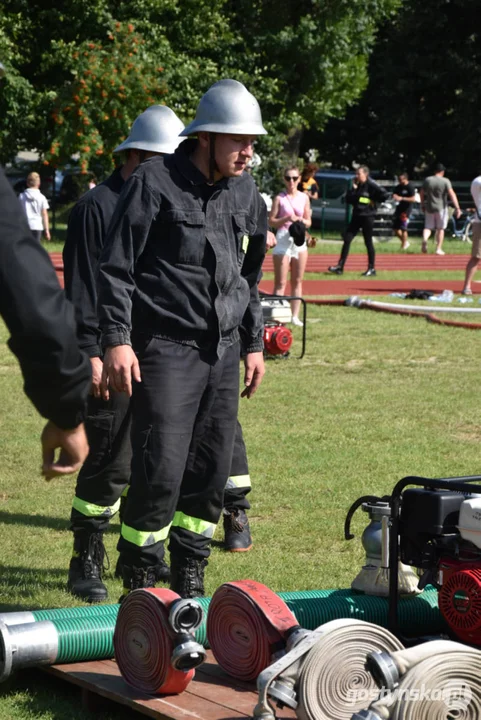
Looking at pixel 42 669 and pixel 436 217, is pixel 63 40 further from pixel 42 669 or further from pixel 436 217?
pixel 42 669

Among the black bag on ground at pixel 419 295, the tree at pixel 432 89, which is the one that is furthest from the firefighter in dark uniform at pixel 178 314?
the tree at pixel 432 89

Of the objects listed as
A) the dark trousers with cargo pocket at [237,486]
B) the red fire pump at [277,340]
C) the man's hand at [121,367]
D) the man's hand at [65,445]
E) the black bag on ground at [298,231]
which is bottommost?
the red fire pump at [277,340]

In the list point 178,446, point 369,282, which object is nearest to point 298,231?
point 369,282

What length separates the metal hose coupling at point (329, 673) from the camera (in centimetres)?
368

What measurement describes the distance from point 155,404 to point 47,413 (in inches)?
85.1

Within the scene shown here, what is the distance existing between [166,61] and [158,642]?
3006 centimetres

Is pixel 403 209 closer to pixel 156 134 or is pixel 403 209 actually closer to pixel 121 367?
pixel 156 134

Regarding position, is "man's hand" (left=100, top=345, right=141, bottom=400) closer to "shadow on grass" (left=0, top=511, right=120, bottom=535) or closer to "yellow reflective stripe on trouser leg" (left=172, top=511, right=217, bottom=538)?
"yellow reflective stripe on trouser leg" (left=172, top=511, right=217, bottom=538)

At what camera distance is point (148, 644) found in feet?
13.5

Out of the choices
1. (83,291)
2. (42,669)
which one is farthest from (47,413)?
(83,291)

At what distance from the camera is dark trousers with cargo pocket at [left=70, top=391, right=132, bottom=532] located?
566cm

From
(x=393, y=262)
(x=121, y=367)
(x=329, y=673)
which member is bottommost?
(x=393, y=262)

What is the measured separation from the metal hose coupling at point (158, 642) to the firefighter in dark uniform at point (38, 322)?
156 centimetres

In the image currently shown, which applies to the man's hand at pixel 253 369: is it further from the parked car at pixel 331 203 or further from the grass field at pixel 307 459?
the parked car at pixel 331 203
